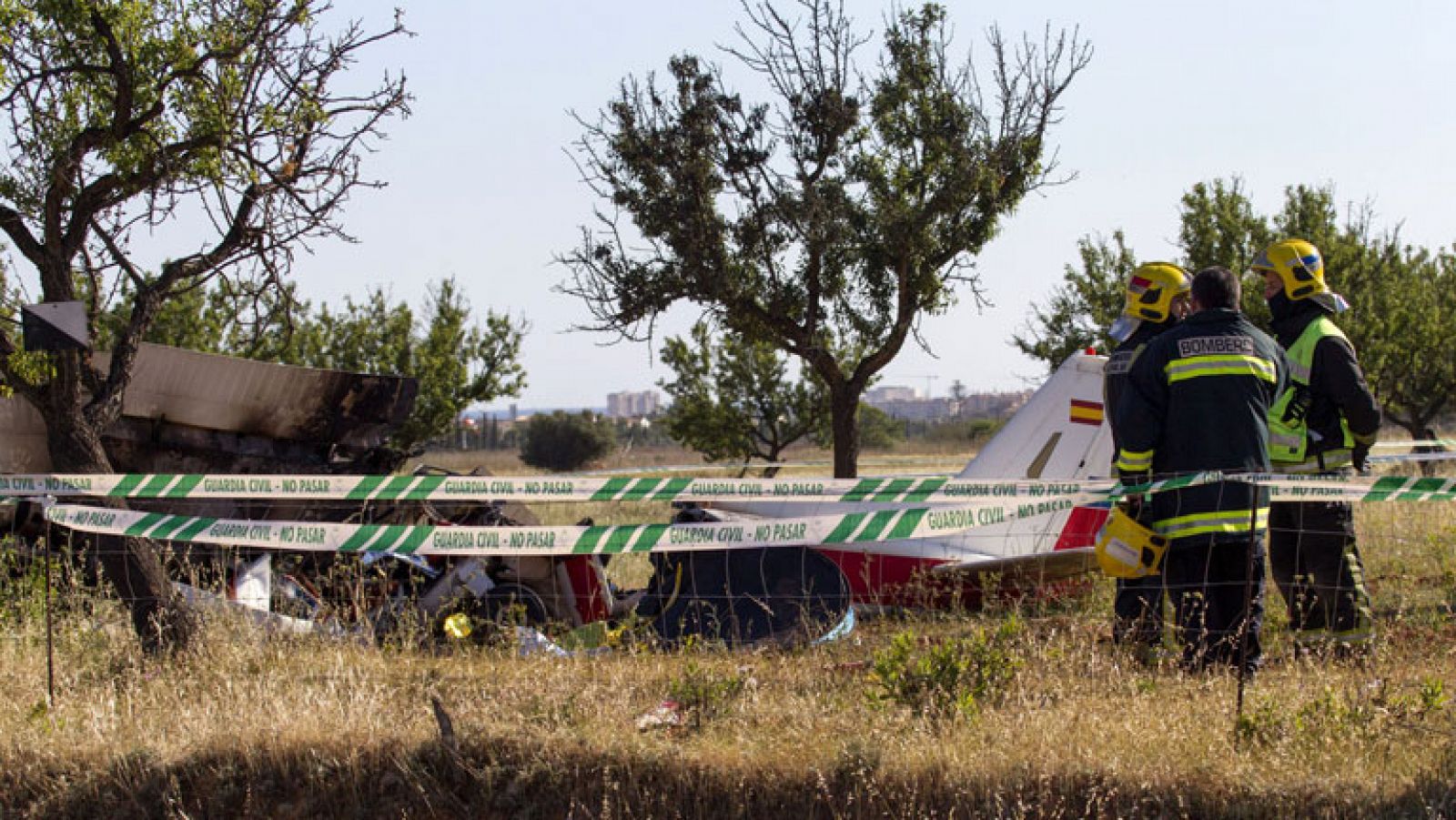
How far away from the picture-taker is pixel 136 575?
628cm

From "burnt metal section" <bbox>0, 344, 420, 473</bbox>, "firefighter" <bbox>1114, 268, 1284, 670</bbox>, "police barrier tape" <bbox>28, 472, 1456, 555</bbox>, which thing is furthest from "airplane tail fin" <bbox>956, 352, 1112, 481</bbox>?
"burnt metal section" <bbox>0, 344, 420, 473</bbox>

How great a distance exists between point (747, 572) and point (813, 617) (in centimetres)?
67

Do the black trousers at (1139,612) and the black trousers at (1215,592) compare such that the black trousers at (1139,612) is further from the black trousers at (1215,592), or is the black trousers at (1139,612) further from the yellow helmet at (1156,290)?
the yellow helmet at (1156,290)

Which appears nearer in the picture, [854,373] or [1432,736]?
[1432,736]

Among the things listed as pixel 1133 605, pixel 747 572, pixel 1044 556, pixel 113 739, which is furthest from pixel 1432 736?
pixel 113 739

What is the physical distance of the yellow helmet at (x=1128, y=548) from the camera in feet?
17.3

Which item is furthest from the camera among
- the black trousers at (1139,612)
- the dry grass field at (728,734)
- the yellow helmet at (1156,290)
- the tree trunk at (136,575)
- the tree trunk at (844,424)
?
the tree trunk at (844,424)

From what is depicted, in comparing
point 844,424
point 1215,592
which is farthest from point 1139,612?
point 844,424

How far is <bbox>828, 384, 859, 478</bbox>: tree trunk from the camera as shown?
15.2 m

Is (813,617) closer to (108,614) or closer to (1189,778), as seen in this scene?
(1189,778)

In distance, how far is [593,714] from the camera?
5.01 m

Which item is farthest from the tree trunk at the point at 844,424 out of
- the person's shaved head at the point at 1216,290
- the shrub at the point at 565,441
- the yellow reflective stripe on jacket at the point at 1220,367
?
the shrub at the point at 565,441

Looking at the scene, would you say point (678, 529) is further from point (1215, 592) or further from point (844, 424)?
point (844, 424)

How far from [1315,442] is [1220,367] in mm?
1442
